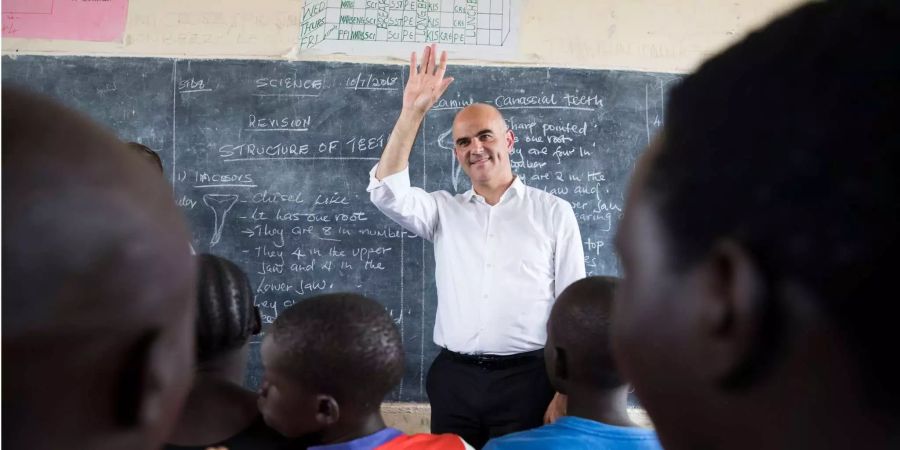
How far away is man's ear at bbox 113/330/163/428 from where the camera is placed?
0.35 m

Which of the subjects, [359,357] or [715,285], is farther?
[359,357]

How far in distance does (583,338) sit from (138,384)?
1256 mm

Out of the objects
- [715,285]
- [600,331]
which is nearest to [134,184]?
[715,285]

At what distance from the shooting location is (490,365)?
2693 millimetres

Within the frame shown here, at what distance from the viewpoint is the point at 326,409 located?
1.40 metres

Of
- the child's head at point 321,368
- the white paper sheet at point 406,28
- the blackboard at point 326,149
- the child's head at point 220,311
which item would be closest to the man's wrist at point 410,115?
the blackboard at point 326,149

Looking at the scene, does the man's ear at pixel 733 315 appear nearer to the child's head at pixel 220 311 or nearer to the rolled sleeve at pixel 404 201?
the child's head at pixel 220 311

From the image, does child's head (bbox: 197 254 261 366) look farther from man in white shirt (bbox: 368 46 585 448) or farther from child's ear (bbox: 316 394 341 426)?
man in white shirt (bbox: 368 46 585 448)

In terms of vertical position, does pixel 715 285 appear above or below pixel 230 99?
below

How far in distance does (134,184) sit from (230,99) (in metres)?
3.35

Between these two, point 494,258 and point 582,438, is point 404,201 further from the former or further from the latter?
point 582,438

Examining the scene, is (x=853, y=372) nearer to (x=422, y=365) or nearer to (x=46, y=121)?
(x=46, y=121)

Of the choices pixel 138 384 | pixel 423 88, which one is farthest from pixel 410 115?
pixel 138 384

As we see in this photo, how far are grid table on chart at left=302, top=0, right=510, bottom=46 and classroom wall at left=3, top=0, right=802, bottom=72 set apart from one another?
4.3 inches
